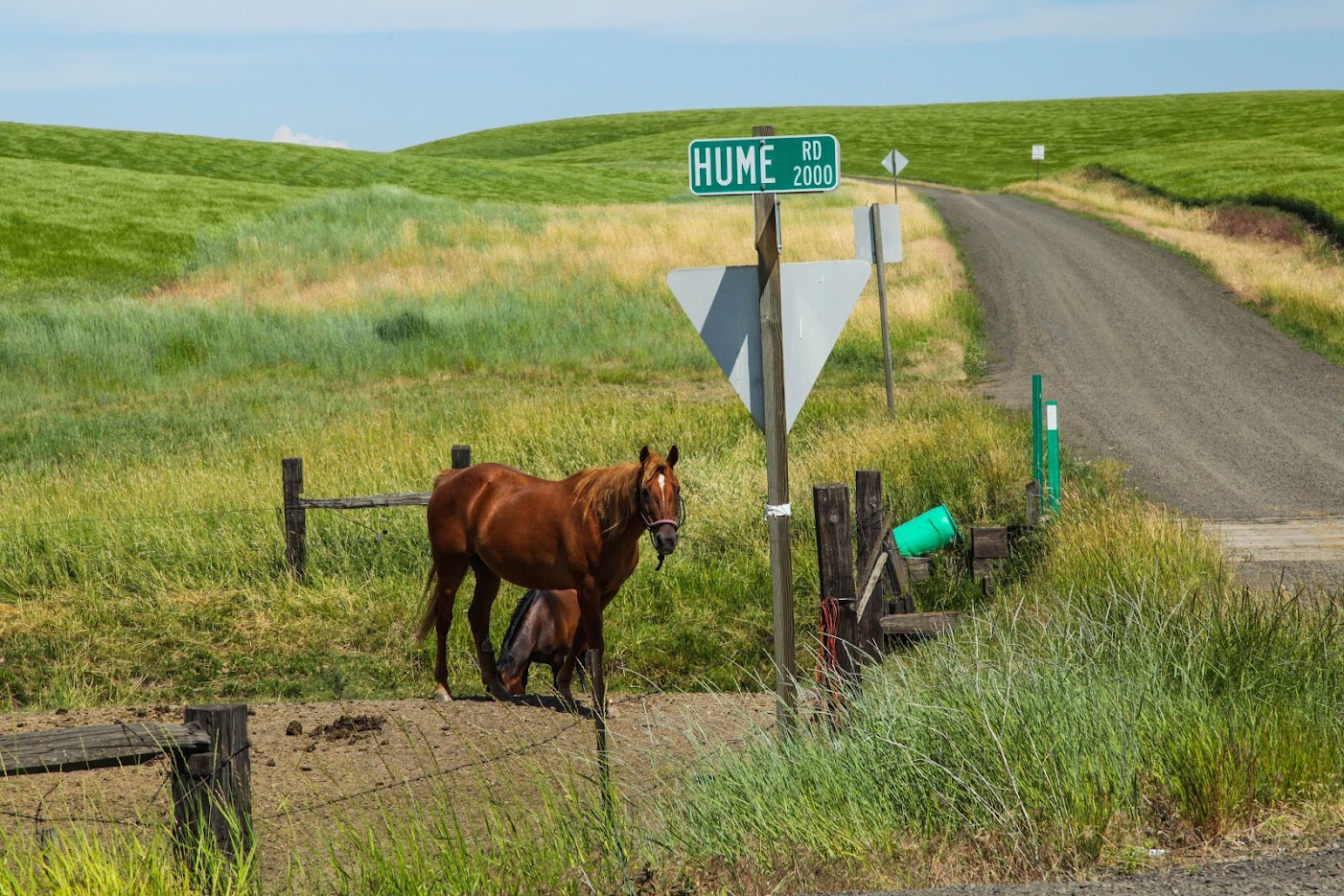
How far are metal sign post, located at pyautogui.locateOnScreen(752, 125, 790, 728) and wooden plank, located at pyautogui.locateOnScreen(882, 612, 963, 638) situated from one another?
1167mm

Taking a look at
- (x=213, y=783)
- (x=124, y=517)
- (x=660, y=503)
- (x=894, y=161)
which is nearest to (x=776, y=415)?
(x=660, y=503)

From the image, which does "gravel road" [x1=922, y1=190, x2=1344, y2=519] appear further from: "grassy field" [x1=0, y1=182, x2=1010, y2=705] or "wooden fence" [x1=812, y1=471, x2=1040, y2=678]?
"wooden fence" [x1=812, y1=471, x2=1040, y2=678]

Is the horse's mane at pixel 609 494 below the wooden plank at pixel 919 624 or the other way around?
the other way around

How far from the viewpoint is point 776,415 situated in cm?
550

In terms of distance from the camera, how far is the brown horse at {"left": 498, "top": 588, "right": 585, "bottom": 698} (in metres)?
8.60

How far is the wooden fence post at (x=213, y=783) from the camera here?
4.12 meters

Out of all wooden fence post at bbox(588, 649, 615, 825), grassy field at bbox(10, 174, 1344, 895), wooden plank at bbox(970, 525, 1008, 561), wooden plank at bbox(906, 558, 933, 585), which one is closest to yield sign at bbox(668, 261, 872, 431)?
wooden fence post at bbox(588, 649, 615, 825)

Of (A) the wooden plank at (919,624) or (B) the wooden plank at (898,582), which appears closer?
(A) the wooden plank at (919,624)

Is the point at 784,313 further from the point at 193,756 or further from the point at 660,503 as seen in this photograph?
the point at 193,756

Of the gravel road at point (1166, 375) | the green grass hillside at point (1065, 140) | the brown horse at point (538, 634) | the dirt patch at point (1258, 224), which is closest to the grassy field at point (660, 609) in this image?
the brown horse at point (538, 634)

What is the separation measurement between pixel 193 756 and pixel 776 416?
2.69 m

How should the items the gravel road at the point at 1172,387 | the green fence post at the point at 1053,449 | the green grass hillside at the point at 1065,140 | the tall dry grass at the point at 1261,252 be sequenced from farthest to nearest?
the green grass hillside at the point at 1065,140 → the tall dry grass at the point at 1261,252 → the green fence post at the point at 1053,449 → the gravel road at the point at 1172,387

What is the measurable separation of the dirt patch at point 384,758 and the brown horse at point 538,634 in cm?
39

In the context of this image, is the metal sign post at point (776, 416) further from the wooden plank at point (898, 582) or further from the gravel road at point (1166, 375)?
the gravel road at point (1166, 375)
